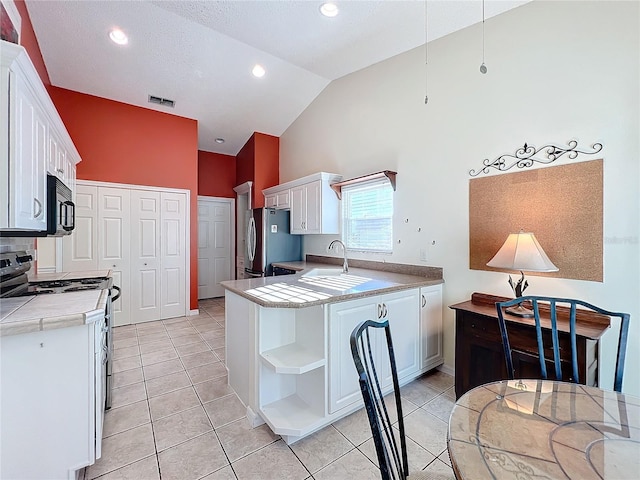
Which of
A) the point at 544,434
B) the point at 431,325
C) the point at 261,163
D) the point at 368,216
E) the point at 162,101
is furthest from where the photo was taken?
the point at 261,163

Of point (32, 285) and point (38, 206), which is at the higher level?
point (38, 206)

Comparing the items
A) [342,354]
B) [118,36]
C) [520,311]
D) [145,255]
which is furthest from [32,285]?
[520,311]

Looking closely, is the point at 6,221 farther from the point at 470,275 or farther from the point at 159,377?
the point at 470,275

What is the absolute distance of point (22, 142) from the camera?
1.46m

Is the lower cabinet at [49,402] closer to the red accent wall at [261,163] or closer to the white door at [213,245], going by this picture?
the red accent wall at [261,163]

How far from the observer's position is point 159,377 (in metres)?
2.66

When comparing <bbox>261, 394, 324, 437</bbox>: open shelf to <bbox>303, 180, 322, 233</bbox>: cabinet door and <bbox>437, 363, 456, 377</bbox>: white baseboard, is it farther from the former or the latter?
<bbox>303, 180, 322, 233</bbox>: cabinet door

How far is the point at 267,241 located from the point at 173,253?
154cm

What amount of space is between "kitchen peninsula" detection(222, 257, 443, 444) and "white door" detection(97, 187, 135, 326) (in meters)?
2.66

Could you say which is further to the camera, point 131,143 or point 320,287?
point 131,143

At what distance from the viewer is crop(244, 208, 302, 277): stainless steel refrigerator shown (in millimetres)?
4406

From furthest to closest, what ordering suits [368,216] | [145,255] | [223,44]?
1. [145,255]
2. [368,216]
3. [223,44]

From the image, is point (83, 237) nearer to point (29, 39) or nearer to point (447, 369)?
point (29, 39)

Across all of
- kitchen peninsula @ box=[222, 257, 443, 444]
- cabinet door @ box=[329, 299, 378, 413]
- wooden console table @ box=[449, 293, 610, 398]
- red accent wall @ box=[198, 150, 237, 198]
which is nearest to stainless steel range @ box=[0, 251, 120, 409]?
kitchen peninsula @ box=[222, 257, 443, 444]
